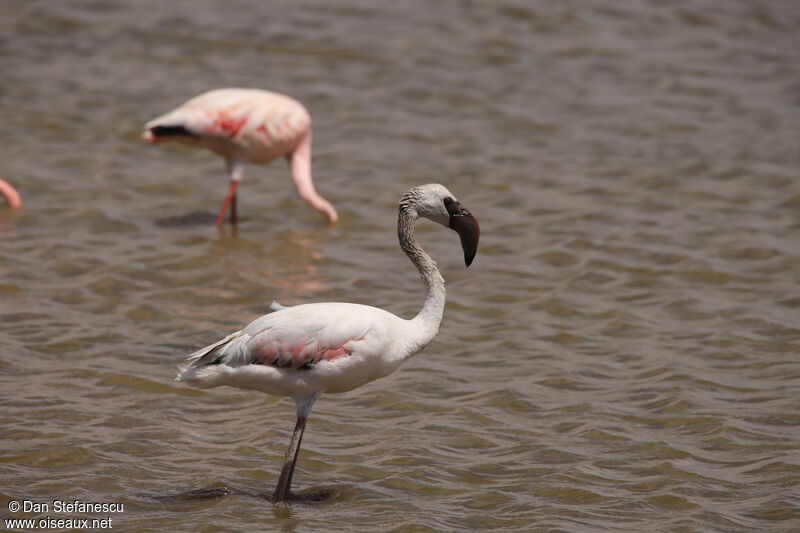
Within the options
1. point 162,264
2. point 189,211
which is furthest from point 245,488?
point 189,211

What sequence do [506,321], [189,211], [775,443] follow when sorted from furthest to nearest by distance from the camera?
1. [189,211]
2. [506,321]
3. [775,443]

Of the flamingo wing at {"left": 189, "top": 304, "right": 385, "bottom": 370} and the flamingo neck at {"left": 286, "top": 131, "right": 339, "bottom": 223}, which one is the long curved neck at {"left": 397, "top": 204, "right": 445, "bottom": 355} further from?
the flamingo neck at {"left": 286, "top": 131, "right": 339, "bottom": 223}

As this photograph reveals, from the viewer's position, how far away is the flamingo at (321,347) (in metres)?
5.45

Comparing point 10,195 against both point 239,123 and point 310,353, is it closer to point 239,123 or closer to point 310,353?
point 239,123

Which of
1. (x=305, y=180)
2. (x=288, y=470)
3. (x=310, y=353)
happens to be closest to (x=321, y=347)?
(x=310, y=353)

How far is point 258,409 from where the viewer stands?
6.93 metres

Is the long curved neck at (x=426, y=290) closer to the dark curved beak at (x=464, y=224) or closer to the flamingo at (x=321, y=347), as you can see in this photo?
the flamingo at (x=321, y=347)

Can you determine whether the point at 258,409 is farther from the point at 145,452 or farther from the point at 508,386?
the point at 508,386

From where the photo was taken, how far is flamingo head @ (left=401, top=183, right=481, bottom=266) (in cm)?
570

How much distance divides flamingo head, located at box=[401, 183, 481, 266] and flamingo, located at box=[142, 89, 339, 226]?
178 inches

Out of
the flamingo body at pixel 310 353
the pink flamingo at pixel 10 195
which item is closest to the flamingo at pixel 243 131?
the pink flamingo at pixel 10 195

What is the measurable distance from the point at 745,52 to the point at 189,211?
26.9ft

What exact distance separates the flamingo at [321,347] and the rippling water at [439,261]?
23.5 inches

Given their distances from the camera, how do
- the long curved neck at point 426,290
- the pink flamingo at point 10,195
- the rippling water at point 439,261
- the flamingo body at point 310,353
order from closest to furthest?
the flamingo body at point 310,353, the long curved neck at point 426,290, the rippling water at point 439,261, the pink flamingo at point 10,195
